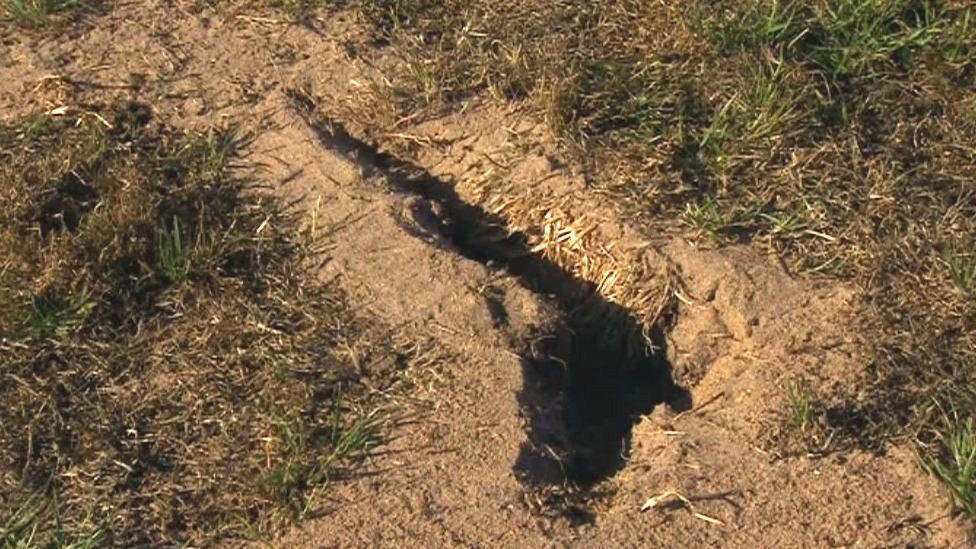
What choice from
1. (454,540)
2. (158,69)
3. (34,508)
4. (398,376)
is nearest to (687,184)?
(398,376)

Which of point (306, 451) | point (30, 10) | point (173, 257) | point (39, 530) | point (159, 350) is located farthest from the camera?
point (30, 10)

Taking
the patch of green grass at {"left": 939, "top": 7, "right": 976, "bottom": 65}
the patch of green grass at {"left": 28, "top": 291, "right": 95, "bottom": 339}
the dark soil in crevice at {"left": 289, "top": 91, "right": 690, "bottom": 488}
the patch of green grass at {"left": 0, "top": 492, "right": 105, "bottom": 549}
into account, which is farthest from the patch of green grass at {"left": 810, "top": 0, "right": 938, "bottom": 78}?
the patch of green grass at {"left": 0, "top": 492, "right": 105, "bottom": 549}

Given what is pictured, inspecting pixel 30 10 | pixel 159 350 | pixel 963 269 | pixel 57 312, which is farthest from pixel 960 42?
pixel 30 10

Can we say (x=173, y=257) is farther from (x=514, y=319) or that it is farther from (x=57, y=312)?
(x=514, y=319)

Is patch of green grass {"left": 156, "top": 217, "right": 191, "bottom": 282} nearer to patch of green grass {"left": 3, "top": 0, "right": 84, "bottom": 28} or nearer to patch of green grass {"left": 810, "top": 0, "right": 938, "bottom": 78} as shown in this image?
patch of green grass {"left": 3, "top": 0, "right": 84, "bottom": 28}

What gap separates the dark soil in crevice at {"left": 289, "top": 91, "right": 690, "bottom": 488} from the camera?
10.9 ft

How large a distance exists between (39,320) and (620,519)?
141cm

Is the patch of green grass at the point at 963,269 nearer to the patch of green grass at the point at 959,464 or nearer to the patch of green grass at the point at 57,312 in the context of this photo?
the patch of green grass at the point at 959,464

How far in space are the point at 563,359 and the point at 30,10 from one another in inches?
74.7

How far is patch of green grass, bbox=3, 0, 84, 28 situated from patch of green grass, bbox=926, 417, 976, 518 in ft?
8.79

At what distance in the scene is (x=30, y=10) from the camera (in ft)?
14.0

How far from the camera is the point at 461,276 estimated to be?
3.60 m

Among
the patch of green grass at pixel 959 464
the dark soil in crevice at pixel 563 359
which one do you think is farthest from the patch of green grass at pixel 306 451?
the patch of green grass at pixel 959 464

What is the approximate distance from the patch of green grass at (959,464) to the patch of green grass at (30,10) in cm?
268
